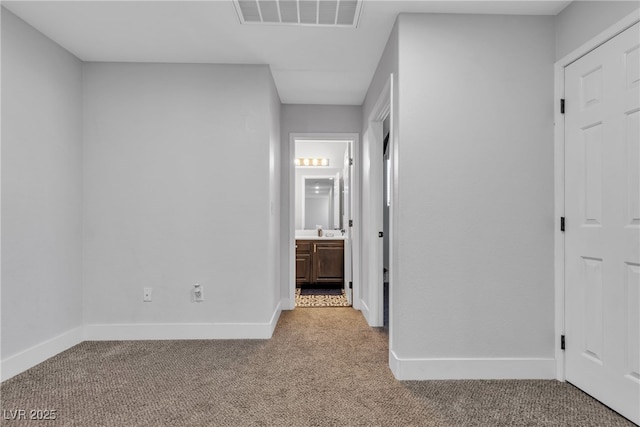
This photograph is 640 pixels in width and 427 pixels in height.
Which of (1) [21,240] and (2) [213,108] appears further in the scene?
(2) [213,108]

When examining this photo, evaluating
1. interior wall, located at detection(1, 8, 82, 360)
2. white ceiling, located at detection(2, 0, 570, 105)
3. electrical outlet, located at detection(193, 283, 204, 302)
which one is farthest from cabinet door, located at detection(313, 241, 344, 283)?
interior wall, located at detection(1, 8, 82, 360)

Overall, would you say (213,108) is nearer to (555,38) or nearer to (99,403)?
(99,403)

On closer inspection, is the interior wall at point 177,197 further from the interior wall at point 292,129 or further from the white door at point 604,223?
the white door at point 604,223


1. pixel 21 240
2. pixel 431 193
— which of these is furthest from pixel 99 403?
pixel 431 193

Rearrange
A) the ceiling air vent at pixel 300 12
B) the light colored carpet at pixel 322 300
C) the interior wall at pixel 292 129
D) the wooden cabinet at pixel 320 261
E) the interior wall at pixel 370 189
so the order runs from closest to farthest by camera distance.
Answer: the ceiling air vent at pixel 300 12, the interior wall at pixel 370 189, the interior wall at pixel 292 129, the light colored carpet at pixel 322 300, the wooden cabinet at pixel 320 261

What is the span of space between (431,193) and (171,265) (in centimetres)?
218

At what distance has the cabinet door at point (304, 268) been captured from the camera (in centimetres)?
548

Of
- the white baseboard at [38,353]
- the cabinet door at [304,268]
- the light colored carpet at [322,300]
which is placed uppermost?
the cabinet door at [304,268]

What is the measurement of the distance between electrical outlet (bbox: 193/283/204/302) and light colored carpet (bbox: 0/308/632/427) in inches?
16.1

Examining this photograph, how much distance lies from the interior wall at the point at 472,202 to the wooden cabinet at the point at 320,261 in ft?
10.0

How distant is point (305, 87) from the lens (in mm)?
3781

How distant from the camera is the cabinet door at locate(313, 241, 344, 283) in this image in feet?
17.9

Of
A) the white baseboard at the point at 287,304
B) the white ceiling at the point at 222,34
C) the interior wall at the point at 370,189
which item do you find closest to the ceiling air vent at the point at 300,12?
the white ceiling at the point at 222,34

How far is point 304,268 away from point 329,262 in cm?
37
